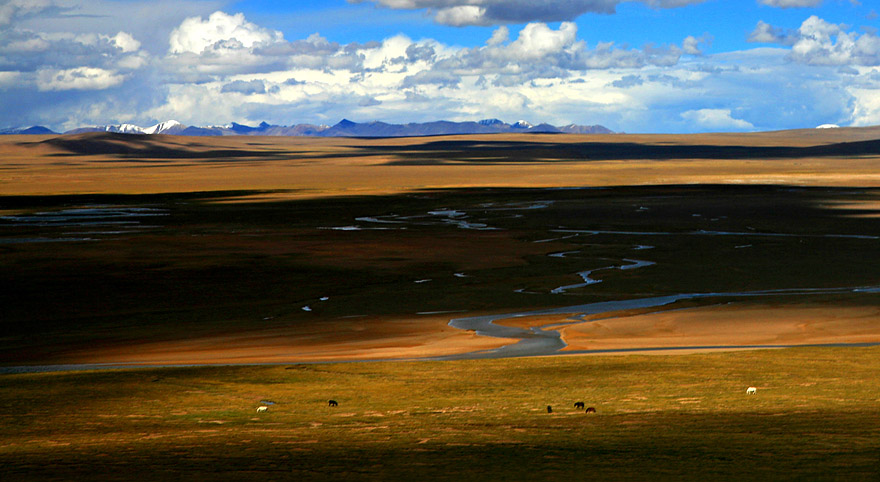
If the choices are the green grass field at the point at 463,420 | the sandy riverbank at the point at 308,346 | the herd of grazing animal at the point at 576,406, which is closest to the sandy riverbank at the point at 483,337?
the sandy riverbank at the point at 308,346

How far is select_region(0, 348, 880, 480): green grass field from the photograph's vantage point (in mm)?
9344

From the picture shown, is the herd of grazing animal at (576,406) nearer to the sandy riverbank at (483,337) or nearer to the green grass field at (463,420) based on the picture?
the green grass field at (463,420)

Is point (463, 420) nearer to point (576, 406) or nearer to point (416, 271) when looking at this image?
point (576, 406)

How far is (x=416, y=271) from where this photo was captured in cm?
3250

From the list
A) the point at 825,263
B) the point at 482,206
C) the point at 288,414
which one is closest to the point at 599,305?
the point at 825,263

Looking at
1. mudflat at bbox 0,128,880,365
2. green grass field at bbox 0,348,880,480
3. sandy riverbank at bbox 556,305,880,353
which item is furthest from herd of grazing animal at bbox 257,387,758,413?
sandy riverbank at bbox 556,305,880,353

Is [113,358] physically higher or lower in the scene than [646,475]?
A: lower

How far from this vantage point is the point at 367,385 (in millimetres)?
15055

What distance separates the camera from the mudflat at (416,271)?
21.3 m

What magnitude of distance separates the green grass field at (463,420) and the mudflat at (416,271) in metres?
3.32

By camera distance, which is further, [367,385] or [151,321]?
[151,321]

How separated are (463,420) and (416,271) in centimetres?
2045

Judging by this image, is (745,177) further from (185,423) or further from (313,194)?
(185,423)

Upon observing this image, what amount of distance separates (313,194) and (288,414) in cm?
6122
